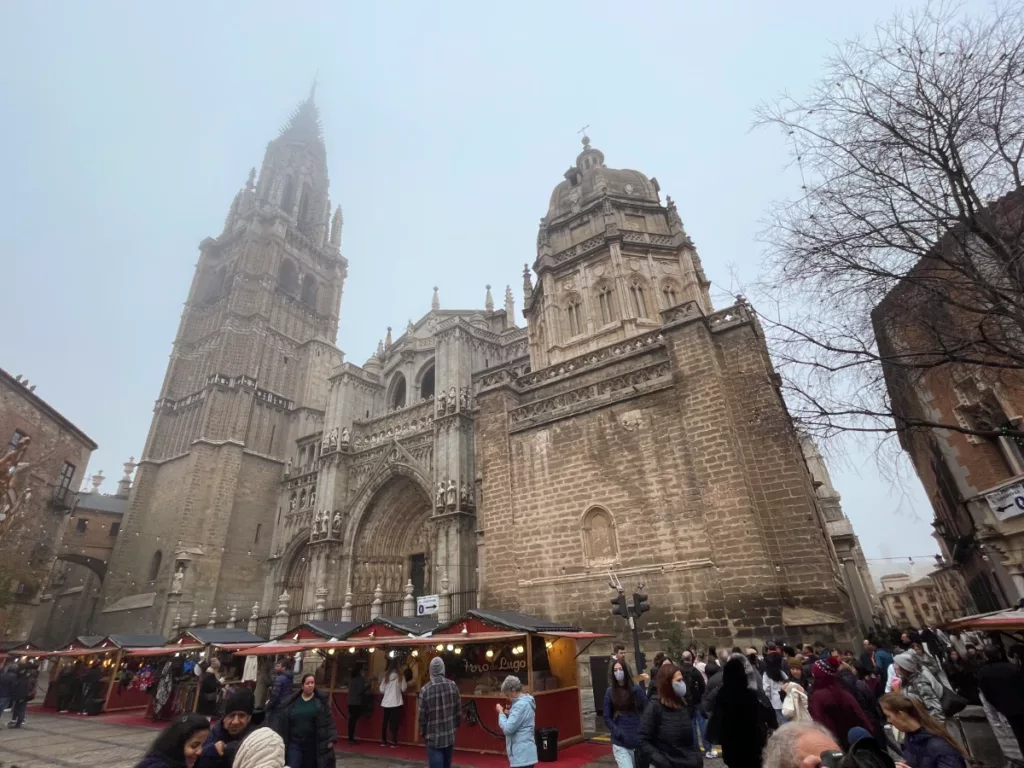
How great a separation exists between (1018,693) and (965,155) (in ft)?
21.0

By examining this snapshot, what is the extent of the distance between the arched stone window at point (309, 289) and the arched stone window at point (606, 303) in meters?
25.7

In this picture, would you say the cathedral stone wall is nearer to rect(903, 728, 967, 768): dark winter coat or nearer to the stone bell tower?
rect(903, 728, 967, 768): dark winter coat

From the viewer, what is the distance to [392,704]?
357 inches

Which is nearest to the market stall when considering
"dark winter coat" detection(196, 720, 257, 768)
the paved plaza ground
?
the paved plaza ground

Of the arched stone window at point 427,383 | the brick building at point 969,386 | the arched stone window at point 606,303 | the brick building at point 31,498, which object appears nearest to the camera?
the brick building at point 969,386

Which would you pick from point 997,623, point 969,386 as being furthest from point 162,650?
point 969,386

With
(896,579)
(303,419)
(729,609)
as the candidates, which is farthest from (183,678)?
(896,579)

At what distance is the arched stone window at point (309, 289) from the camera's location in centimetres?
3738

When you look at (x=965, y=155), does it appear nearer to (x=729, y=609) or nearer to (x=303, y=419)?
(x=729, y=609)

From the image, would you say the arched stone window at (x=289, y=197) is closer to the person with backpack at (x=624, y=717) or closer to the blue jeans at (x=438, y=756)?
the blue jeans at (x=438, y=756)

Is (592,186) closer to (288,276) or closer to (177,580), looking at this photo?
(288,276)

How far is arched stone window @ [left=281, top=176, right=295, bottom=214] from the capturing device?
41.1 metres

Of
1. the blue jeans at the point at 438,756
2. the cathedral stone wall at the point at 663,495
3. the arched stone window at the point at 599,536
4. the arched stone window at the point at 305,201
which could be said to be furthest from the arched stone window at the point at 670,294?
the arched stone window at the point at 305,201

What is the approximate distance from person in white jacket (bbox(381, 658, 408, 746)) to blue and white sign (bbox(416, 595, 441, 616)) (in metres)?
7.35
